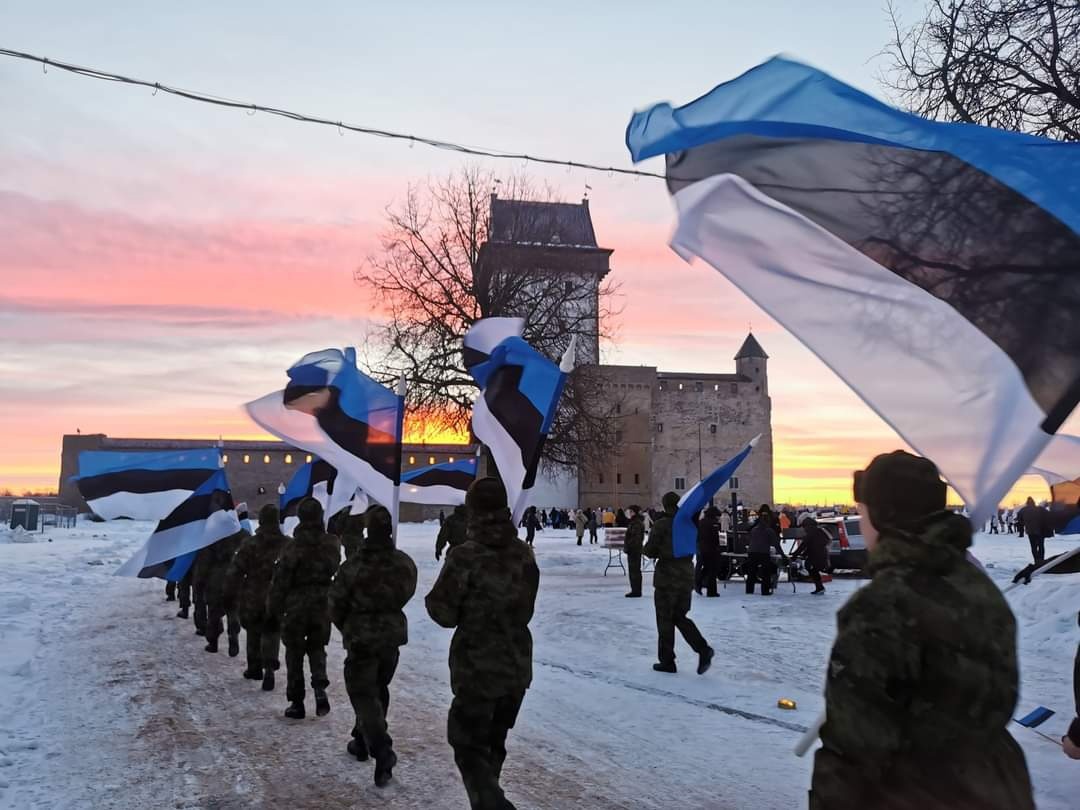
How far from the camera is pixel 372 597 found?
6594 millimetres

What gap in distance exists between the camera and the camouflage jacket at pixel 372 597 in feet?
21.6

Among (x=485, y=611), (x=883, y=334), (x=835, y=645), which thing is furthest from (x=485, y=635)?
(x=835, y=645)

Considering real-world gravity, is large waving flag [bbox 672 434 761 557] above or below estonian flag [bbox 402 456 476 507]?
below

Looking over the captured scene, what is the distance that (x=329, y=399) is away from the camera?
410 inches

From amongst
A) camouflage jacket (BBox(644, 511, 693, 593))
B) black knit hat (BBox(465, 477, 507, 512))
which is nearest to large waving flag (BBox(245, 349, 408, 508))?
camouflage jacket (BBox(644, 511, 693, 593))

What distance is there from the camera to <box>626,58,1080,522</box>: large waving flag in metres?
3.69

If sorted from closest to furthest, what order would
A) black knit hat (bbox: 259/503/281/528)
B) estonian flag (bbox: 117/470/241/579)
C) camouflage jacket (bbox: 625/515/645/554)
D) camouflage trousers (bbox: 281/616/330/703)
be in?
camouflage trousers (bbox: 281/616/330/703), black knit hat (bbox: 259/503/281/528), estonian flag (bbox: 117/470/241/579), camouflage jacket (bbox: 625/515/645/554)

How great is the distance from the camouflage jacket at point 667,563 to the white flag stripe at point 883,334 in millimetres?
6626

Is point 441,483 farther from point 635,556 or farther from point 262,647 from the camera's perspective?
point 262,647

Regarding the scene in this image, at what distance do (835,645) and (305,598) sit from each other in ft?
20.5

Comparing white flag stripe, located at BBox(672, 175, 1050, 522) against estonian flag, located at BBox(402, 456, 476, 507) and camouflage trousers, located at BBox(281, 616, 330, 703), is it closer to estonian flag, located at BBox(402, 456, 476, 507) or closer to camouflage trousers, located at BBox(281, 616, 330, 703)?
camouflage trousers, located at BBox(281, 616, 330, 703)

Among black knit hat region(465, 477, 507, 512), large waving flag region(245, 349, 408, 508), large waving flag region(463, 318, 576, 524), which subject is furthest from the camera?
large waving flag region(245, 349, 408, 508)

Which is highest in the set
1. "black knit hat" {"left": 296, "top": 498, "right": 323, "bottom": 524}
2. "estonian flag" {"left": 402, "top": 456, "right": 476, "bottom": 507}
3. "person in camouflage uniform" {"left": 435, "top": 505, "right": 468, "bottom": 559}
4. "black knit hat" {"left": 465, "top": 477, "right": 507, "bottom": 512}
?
"estonian flag" {"left": 402, "top": 456, "right": 476, "bottom": 507}

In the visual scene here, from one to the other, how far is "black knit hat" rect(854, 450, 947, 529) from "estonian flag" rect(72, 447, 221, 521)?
11472 millimetres
